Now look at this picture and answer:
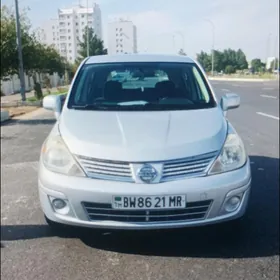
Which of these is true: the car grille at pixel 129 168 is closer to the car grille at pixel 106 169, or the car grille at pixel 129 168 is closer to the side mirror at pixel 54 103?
the car grille at pixel 106 169

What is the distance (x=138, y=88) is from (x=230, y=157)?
104 centimetres

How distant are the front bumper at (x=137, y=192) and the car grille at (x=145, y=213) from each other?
23 mm

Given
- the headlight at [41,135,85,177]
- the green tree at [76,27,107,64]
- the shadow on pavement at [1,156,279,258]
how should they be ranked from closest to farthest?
1. the green tree at [76,27,107,64]
2. the headlight at [41,135,85,177]
3. the shadow on pavement at [1,156,279,258]

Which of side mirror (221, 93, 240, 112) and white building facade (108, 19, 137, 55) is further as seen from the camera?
side mirror (221, 93, 240, 112)

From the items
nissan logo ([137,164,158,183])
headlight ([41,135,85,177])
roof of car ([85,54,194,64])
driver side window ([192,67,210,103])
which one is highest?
roof of car ([85,54,194,64])

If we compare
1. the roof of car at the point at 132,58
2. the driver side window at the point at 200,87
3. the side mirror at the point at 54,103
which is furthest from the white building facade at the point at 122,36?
the side mirror at the point at 54,103

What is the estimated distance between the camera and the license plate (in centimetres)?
269

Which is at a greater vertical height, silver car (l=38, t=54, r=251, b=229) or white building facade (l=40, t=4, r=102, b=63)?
white building facade (l=40, t=4, r=102, b=63)

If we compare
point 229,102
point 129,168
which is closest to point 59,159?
point 129,168

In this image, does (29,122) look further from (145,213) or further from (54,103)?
(145,213)

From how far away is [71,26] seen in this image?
2.35 metres

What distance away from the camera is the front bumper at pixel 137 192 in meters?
2.70

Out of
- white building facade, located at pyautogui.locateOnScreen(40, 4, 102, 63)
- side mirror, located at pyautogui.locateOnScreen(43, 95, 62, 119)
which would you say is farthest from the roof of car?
white building facade, located at pyautogui.locateOnScreen(40, 4, 102, 63)

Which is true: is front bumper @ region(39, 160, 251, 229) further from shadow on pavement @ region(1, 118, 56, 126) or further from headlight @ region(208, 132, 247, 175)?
shadow on pavement @ region(1, 118, 56, 126)
